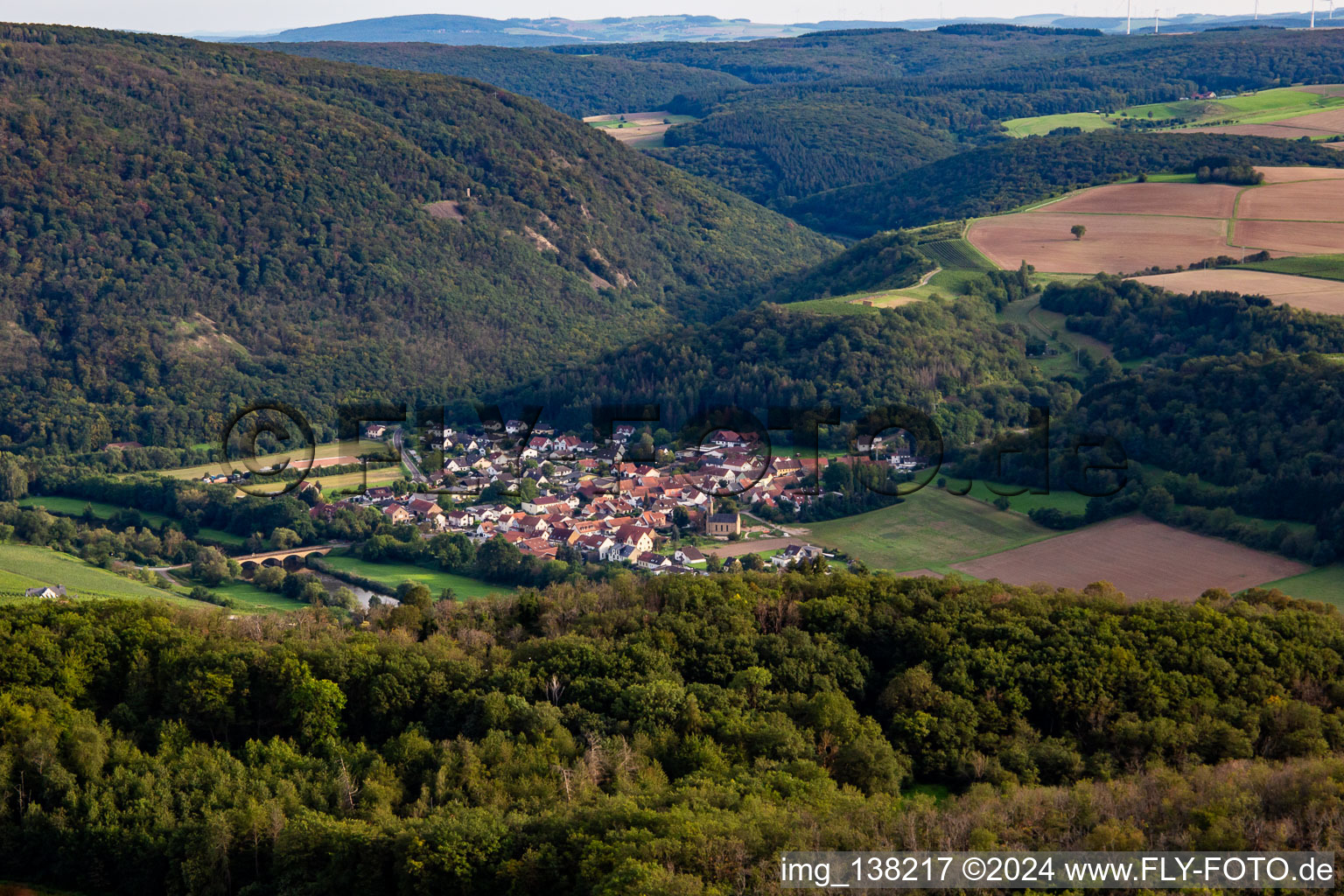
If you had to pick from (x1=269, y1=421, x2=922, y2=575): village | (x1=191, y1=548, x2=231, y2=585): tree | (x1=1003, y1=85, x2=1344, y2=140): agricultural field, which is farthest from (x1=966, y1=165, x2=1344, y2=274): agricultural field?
(x1=191, y1=548, x2=231, y2=585): tree

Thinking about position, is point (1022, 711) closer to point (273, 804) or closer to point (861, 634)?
point (861, 634)

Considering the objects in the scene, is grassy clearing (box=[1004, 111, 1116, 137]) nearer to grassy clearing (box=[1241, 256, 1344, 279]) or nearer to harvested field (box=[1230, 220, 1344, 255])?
harvested field (box=[1230, 220, 1344, 255])

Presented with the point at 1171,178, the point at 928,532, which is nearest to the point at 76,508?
the point at 928,532

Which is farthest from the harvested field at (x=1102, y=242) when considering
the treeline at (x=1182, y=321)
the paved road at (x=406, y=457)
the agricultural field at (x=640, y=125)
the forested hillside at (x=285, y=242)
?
the agricultural field at (x=640, y=125)

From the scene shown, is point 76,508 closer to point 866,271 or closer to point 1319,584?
point 1319,584

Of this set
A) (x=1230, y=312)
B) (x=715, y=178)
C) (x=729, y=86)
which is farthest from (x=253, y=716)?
(x=729, y=86)

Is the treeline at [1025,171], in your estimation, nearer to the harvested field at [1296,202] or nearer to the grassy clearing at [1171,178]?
the grassy clearing at [1171,178]
